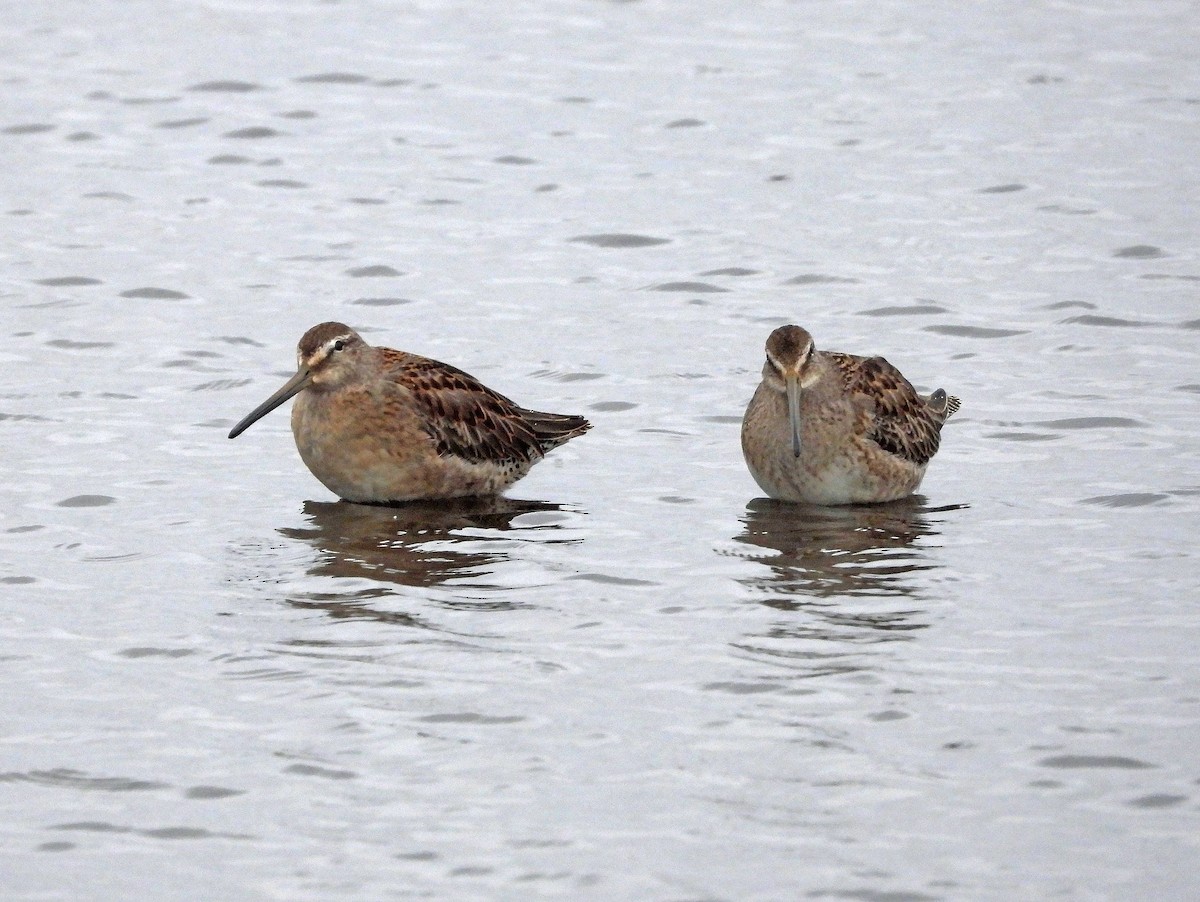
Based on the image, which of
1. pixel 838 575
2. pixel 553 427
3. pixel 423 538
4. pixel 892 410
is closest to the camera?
pixel 838 575

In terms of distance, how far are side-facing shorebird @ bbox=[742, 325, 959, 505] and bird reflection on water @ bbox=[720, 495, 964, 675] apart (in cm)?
11

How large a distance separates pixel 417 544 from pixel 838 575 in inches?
75.2

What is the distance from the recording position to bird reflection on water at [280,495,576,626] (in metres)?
8.73

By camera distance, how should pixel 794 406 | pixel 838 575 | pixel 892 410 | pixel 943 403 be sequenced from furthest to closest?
pixel 943 403 → pixel 892 410 → pixel 794 406 → pixel 838 575

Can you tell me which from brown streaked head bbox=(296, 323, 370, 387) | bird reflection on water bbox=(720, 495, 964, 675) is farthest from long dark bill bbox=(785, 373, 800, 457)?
brown streaked head bbox=(296, 323, 370, 387)

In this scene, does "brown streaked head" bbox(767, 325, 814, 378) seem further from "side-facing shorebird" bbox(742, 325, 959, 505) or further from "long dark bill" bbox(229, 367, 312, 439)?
"long dark bill" bbox(229, 367, 312, 439)

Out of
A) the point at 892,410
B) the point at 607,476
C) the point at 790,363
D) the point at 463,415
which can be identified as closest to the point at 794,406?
the point at 790,363

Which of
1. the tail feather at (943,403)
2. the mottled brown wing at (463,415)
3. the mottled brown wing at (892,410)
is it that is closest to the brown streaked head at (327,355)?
the mottled brown wing at (463,415)

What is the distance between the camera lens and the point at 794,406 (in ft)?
33.0

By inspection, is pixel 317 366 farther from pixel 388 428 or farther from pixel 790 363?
pixel 790 363

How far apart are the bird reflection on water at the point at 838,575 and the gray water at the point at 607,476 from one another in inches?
1.3

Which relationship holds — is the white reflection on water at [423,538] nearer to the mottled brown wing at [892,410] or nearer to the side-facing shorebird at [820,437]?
the side-facing shorebird at [820,437]

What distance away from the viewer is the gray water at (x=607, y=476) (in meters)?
6.58

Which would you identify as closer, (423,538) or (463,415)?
(423,538)
